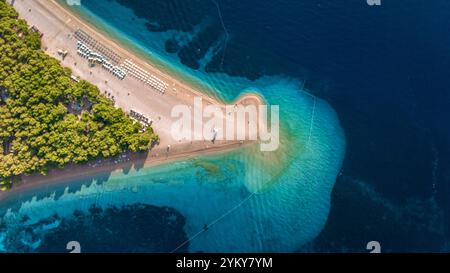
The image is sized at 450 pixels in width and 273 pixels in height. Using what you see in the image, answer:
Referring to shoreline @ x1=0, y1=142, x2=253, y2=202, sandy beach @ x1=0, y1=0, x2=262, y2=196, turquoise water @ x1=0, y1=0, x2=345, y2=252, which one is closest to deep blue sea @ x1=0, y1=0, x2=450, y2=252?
turquoise water @ x1=0, y1=0, x2=345, y2=252

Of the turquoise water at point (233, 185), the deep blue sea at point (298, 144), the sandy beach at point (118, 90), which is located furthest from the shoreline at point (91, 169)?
the deep blue sea at point (298, 144)

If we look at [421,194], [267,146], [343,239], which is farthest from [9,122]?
[421,194]

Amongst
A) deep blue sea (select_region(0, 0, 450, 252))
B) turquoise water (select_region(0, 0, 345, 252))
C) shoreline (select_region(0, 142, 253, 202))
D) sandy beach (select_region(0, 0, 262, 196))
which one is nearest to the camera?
shoreline (select_region(0, 142, 253, 202))

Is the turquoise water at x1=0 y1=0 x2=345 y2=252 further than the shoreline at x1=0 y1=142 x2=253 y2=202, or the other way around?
the turquoise water at x1=0 y1=0 x2=345 y2=252

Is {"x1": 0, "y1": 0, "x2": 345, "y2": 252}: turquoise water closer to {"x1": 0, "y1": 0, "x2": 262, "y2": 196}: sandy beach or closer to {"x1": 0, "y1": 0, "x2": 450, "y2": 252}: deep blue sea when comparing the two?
{"x1": 0, "y1": 0, "x2": 450, "y2": 252}: deep blue sea

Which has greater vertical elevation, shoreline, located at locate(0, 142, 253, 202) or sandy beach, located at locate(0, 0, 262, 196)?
sandy beach, located at locate(0, 0, 262, 196)

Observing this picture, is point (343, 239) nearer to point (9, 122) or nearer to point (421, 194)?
point (421, 194)
